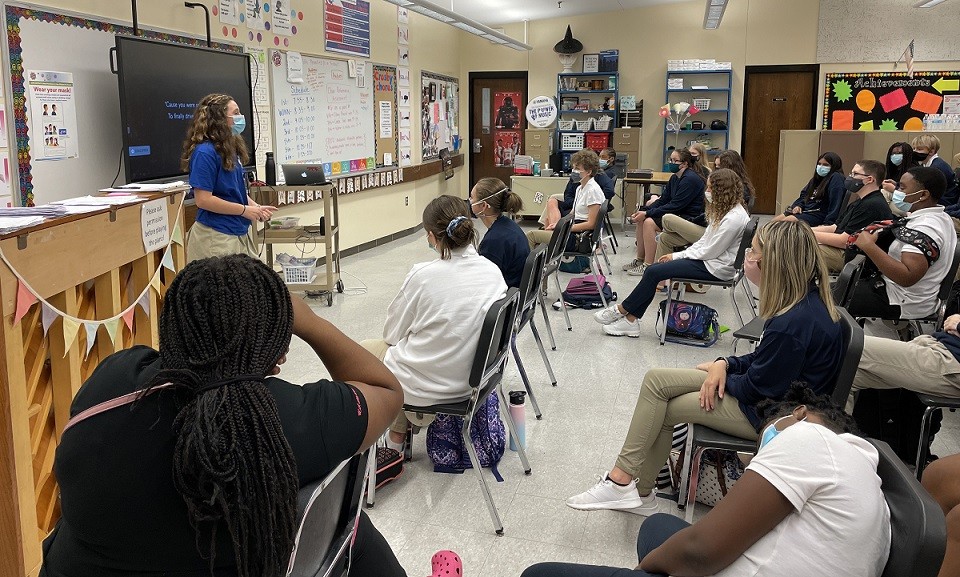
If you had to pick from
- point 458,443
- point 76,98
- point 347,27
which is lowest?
point 458,443

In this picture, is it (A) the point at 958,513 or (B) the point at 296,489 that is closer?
(B) the point at 296,489

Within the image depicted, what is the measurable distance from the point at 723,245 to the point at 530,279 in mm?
1759

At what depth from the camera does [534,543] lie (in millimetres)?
2537

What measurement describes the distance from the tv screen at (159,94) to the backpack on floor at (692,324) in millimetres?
3299

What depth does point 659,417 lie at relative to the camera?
8.53 feet

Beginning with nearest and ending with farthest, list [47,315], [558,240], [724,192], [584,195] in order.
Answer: [47,315]
[558,240]
[724,192]
[584,195]

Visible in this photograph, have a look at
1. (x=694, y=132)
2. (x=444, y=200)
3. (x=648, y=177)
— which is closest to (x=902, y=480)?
(x=444, y=200)

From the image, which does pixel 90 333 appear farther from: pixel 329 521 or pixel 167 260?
pixel 329 521

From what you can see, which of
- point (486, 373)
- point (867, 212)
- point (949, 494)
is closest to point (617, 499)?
point (486, 373)

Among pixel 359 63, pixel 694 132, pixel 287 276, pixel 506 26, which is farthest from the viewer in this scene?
pixel 506 26

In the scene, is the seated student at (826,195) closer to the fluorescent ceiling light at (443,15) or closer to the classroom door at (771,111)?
the fluorescent ceiling light at (443,15)

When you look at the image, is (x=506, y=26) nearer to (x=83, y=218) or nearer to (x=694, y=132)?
(x=694, y=132)

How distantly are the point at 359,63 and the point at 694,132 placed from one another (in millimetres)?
5091

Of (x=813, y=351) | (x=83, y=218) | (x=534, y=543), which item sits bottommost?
(x=534, y=543)
